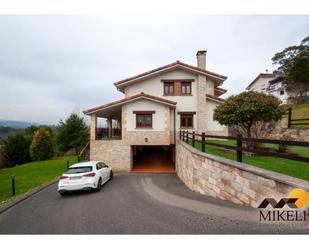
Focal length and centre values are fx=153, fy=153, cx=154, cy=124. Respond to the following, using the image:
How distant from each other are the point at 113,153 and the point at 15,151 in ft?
80.4

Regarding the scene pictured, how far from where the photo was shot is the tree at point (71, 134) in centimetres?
2509

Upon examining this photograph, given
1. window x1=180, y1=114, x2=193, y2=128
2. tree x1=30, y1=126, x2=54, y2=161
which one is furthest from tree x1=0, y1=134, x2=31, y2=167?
window x1=180, y1=114, x2=193, y2=128

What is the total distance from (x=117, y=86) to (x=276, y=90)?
141 ft

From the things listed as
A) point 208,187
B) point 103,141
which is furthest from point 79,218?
point 103,141

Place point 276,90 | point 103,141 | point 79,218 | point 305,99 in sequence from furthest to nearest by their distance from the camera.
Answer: point 276,90
point 305,99
point 103,141
point 79,218

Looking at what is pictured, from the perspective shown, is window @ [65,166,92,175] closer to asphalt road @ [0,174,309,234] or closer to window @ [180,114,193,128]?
asphalt road @ [0,174,309,234]

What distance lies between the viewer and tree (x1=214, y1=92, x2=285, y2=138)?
278 inches

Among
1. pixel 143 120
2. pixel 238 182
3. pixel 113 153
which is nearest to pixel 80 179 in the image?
pixel 113 153

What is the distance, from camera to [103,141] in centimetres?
1273

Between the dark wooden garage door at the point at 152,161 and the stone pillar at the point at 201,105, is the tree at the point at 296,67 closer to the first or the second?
the stone pillar at the point at 201,105

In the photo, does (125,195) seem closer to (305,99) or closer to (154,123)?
(154,123)

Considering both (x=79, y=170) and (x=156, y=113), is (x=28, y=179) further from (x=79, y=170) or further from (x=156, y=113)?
(x=156, y=113)

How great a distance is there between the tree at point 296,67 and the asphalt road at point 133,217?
103 ft

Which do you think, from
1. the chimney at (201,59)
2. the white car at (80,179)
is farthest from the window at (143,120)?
the chimney at (201,59)
